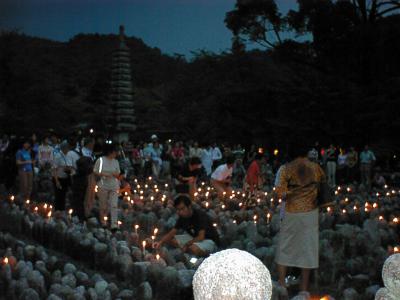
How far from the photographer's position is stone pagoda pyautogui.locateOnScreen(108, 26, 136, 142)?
39.3 metres

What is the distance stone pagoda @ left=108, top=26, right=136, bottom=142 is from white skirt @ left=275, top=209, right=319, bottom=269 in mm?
33197

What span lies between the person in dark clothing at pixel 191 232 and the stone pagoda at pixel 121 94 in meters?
31.6

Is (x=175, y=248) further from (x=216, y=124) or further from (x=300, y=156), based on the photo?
(x=216, y=124)

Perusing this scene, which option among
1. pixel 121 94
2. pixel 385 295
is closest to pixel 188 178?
pixel 385 295

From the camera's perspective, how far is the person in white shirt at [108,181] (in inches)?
418

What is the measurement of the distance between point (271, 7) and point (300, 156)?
22.5 metres

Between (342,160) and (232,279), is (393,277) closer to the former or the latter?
(232,279)

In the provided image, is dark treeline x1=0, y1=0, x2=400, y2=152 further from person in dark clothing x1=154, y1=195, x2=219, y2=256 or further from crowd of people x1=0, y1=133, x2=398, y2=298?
person in dark clothing x1=154, y1=195, x2=219, y2=256

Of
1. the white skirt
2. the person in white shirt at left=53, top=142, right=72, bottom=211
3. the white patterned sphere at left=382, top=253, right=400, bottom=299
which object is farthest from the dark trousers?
the white patterned sphere at left=382, top=253, right=400, bottom=299

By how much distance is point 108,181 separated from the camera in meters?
10.8

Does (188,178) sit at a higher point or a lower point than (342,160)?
lower

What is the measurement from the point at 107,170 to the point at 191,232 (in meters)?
2.78

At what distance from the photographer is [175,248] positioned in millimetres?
8461

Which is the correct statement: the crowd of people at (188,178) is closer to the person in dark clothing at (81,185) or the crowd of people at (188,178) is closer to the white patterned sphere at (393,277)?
the person in dark clothing at (81,185)
